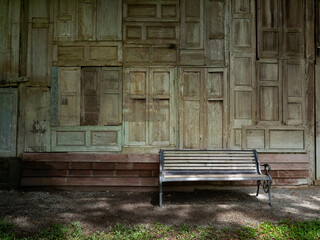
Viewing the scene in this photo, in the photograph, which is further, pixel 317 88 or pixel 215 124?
pixel 317 88

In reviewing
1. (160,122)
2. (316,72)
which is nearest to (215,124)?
(160,122)

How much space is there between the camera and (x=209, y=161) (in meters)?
4.55

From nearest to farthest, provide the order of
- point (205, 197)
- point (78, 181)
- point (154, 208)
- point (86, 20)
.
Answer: point (154, 208) < point (205, 197) < point (78, 181) < point (86, 20)

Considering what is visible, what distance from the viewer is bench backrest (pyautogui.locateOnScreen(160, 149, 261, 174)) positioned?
4418 mm

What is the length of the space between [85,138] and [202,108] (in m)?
2.59

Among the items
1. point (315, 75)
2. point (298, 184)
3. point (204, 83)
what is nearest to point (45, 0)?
point (204, 83)

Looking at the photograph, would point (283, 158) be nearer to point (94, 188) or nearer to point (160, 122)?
point (160, 122)

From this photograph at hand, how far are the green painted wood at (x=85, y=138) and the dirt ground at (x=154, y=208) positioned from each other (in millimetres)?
922

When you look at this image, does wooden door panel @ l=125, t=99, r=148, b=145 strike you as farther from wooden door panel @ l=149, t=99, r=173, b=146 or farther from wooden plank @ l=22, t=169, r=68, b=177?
wooden plank @ l=22, t=169, r=68, b=177

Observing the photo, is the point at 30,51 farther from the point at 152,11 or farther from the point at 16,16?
the point at 152,11

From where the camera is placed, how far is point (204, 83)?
16.5ft

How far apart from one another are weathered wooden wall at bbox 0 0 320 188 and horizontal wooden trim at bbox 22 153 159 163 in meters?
0.13

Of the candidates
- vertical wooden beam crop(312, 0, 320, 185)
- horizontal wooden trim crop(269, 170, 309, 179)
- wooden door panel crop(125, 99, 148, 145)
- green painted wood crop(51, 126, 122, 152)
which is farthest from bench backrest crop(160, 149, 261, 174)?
vertical wooden beam crop(312, 0, 320, 185)

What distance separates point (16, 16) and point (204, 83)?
4.34 m
